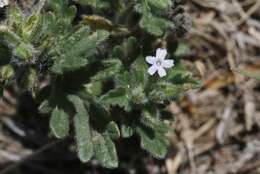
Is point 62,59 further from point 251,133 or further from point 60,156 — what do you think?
point 251,133

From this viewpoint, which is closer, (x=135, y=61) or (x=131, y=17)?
(x=135, y=61)

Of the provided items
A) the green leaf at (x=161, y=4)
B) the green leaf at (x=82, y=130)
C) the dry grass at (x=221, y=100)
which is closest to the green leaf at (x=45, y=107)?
the green leaf at (x=82, y=130)

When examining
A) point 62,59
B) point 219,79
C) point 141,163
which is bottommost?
point 141,163

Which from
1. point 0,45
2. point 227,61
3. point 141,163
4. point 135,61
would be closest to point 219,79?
point 227,61

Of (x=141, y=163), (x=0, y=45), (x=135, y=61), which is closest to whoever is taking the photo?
(x=0, y=45)

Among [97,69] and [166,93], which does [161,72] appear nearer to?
[166,93]

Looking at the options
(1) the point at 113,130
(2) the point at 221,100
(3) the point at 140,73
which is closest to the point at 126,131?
(1) the point at 113,130

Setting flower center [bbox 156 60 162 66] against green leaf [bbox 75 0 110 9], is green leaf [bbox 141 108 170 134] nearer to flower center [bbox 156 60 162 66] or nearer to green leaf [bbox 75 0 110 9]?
flower center [bbox 156 60 162 66]
